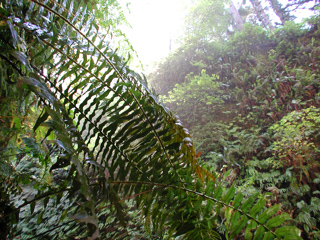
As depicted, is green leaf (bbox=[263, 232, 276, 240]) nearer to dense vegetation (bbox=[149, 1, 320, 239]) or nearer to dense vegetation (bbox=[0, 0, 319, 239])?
dense vegetation (bbox=[0, 0, 319, 239])

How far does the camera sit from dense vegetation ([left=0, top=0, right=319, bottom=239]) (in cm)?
73

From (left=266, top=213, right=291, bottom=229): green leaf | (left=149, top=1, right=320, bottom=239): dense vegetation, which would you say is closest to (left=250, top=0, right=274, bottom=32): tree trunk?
(left=149, top=1, right=320, bottom=239): dense vegetation

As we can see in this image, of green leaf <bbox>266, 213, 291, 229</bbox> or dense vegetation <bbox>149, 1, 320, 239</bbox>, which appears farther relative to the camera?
dense vegetation <bbox>149, 1, 320, 239</bbox>

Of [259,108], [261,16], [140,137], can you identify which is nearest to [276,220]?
[140,137]

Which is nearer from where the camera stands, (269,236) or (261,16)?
(269,236)

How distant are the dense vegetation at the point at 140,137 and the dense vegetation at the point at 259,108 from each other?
3 centimetres

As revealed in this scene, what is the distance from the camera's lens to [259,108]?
4.43m

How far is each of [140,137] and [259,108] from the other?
14.4ft

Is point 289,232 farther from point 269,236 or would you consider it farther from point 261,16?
point 261,16

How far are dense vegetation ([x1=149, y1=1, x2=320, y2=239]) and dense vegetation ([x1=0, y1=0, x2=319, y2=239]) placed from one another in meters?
0.03

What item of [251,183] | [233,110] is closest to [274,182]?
[251,183]

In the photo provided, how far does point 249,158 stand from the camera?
3.53 meters

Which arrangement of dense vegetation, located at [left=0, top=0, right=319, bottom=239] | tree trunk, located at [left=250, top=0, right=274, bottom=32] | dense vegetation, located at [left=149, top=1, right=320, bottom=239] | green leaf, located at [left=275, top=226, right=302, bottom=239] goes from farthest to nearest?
tree trunk, located at [left=250, top=0, right=274, bottom=32]
dense vegetation, located at [left=149, top=1, right=320, bottom=239]
dense vegetation, located at [left=0, top=0, right=319, bottom=239]
green leaf, located at [left=275, top=226, right=302, bottom=239]

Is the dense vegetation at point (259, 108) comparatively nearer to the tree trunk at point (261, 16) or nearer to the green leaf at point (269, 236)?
the green leaf at point (269, 236)
